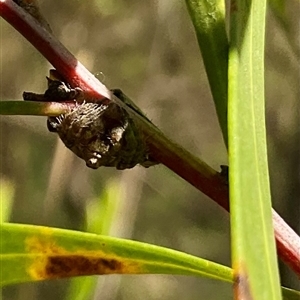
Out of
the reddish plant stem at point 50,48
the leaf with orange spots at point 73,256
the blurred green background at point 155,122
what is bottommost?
the leaf with orange spots at point 73,256

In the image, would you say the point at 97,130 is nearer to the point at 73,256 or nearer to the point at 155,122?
the point at 73,256

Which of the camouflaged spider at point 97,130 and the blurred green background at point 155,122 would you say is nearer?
the camouflaged spider at point 97,130

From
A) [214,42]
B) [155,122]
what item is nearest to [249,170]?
[214,42]

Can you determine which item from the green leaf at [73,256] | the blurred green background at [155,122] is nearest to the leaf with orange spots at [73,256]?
the green leaf at [73,256]

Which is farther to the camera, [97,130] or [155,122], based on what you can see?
[155,122]

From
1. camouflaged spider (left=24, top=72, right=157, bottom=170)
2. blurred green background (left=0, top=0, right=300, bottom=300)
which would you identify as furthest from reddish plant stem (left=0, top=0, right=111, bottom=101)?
blurred green background (left=0, top=0, right=300, bottom=300)

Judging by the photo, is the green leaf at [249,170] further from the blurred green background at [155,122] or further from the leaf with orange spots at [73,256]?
the blurred green background at [155,122]
